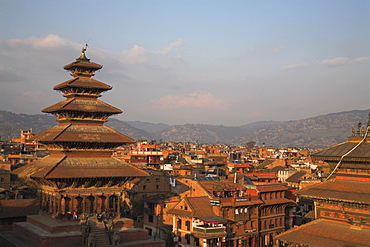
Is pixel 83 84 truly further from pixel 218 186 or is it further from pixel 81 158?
pixel 218 186

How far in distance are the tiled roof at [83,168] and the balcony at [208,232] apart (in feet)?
50.6

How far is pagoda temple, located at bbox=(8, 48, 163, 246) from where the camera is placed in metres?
30.3

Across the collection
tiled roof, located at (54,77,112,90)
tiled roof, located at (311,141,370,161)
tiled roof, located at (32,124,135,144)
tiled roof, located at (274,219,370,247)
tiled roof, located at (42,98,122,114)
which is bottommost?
tiled roof, located at (274,219,370,247)

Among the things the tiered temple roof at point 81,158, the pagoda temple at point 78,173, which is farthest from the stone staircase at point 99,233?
the tiered temple roof at point 81,158

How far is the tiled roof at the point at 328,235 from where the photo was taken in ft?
61.9

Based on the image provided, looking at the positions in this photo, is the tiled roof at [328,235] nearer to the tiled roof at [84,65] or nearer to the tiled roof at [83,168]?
the tiled roof at [83,168]

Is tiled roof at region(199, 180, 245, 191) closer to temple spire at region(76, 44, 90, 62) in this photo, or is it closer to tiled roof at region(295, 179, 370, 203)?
temple spire at region(76, 44, 90, 62)

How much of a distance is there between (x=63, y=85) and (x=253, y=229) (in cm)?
3258

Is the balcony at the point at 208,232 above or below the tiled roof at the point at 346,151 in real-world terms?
below

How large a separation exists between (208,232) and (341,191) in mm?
27503

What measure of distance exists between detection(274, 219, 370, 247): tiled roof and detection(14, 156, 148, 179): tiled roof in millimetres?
16100

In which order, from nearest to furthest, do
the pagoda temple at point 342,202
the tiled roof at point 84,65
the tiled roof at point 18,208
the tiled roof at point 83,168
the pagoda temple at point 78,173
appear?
the pagoda temple at point 342,202 → the pagoda temple at point 78,173 → the tiled roof at point 83,168 → the tiled roof at point 84,65 → the tiled roof at point 18,208

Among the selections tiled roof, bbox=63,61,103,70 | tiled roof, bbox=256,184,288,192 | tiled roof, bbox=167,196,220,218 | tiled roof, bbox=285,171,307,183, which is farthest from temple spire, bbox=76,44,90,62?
tiled roof, bbox=285,171,307,183

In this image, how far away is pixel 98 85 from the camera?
37.1 meters
